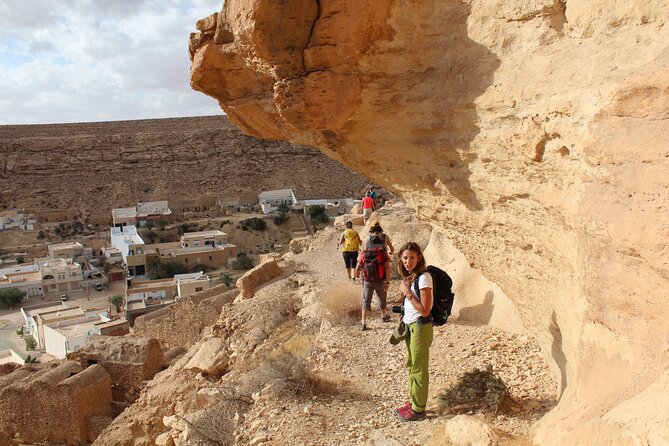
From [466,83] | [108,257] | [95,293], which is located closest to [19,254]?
[108,257]

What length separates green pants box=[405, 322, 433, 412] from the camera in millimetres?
3494

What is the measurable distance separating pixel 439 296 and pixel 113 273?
25666 mm

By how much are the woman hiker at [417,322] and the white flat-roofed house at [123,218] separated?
33.6 metres

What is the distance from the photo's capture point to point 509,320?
5.15 meters

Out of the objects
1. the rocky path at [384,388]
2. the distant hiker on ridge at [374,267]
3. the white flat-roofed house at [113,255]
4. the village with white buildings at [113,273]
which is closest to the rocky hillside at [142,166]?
the village with white buildings at [113,273]

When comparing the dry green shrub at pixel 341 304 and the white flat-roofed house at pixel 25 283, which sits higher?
the dry green shrub at pixel 341 304

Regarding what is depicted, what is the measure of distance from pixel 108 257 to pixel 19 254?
5.84m

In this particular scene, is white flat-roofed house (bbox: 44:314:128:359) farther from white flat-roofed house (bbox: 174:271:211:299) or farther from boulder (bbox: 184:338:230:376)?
boulder (bbox: 184:338:230:376)

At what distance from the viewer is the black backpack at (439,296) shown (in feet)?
11.7

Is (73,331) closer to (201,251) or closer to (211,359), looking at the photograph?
(211,359)

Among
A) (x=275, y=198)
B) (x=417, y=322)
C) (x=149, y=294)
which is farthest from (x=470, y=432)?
(x=275, y=198)

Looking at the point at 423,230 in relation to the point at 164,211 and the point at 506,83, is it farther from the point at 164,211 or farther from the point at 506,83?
the point at 164,211

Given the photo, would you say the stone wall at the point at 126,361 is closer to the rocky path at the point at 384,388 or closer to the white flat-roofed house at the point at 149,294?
the rocky path at the point at 384,388

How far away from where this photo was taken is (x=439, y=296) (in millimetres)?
3588
